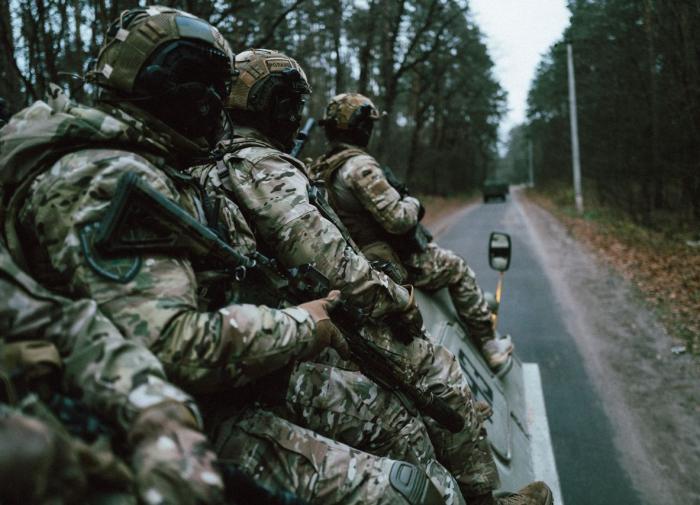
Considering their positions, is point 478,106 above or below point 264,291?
above

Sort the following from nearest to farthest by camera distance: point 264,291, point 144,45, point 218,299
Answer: point 144,45, point 218,299, point 264,291

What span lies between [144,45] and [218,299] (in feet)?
3.02

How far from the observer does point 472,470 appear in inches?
102

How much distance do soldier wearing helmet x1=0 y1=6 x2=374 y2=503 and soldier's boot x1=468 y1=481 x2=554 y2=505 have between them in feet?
2.98

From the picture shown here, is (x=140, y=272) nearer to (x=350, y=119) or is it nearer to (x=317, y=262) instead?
(x=317, y=262)

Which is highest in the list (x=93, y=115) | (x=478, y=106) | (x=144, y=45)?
(x=478, y=106)

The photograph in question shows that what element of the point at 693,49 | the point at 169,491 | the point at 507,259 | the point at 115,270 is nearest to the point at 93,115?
the point at 115,270

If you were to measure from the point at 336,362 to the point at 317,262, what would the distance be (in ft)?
1.53

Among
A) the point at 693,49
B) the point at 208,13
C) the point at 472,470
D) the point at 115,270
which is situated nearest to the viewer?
the point at 115,270

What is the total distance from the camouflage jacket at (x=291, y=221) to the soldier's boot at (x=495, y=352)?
5.64 feet

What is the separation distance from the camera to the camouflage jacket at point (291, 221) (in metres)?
2.41

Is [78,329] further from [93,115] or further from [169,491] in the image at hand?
[93,115]

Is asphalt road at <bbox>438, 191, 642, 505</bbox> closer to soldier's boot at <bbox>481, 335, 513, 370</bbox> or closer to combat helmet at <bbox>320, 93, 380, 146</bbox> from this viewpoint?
soldier's boot at <bbox>481, 335, 513, 370</bbox>

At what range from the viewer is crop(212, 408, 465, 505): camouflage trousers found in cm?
183
